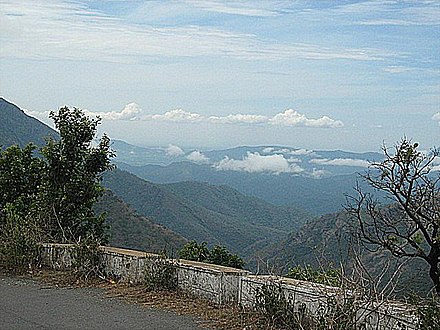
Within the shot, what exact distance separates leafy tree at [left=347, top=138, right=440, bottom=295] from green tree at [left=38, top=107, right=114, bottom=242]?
7041mm

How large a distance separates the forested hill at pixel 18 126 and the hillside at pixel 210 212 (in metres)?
9.47

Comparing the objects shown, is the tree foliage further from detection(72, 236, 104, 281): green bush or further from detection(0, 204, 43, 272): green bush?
detection(72, 236, 104, 281): green bush

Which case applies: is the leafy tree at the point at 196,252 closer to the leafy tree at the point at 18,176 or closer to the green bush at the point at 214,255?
the green bush at the point at 214,255

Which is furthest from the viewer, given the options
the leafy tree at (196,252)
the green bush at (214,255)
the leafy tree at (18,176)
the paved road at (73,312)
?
the green bush at (214,255)

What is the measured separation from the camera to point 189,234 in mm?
80062

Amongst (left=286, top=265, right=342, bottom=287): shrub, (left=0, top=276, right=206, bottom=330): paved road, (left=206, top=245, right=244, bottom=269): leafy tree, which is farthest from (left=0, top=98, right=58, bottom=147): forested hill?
(left=286, top=265, right=342, bottom=287): shrub

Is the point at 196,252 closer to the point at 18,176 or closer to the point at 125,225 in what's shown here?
the point at 18,176

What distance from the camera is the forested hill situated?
69000mm

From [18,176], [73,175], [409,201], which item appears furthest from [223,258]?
[409,201]

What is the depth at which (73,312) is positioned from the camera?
7.17 metres

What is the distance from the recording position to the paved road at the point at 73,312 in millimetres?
6648

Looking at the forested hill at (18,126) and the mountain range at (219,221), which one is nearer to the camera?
the mountain range at (219,221)

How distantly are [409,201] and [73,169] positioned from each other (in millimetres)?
8450

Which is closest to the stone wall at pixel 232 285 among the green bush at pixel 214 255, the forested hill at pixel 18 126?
the green bush at pixel 214 255
